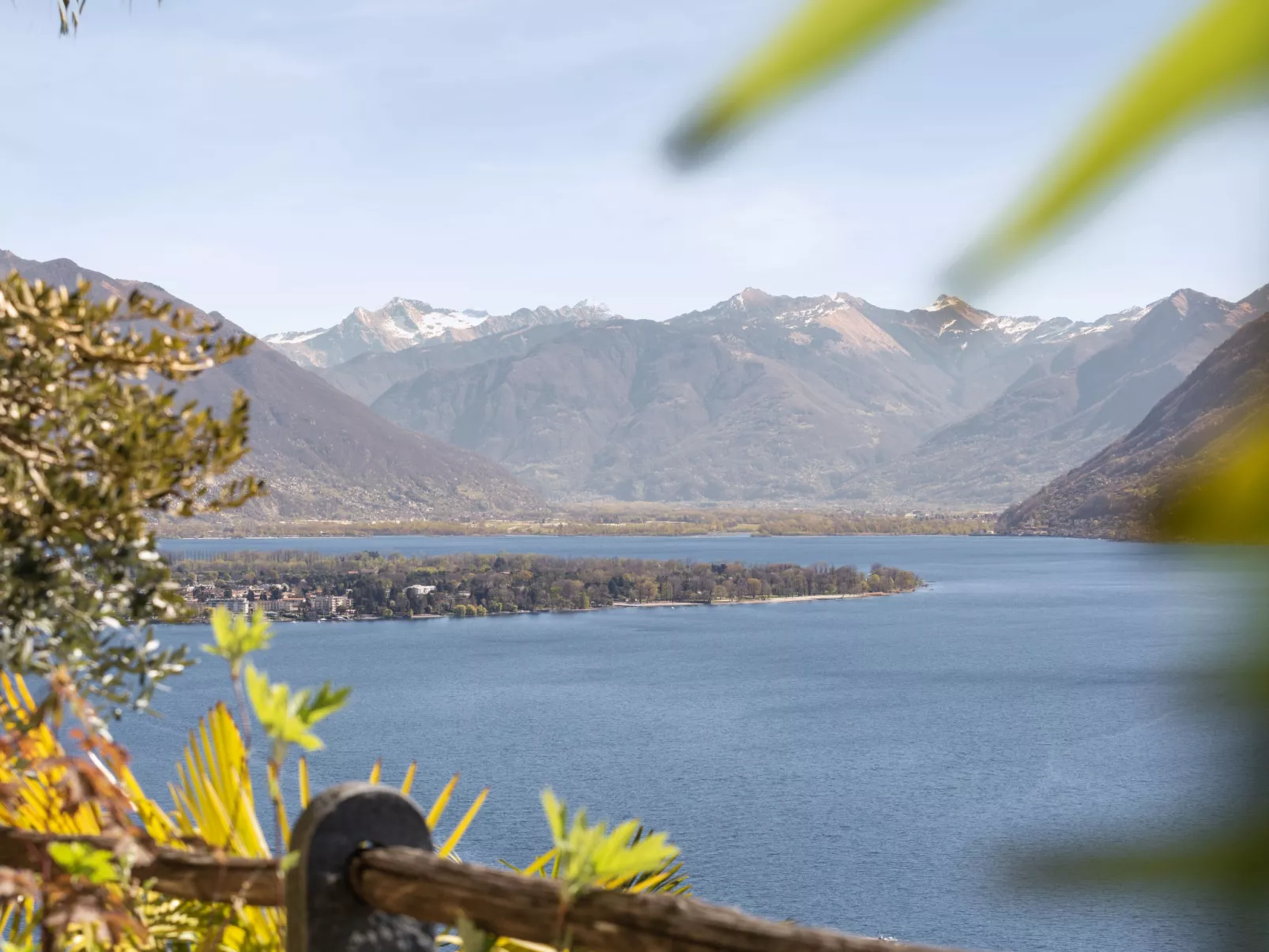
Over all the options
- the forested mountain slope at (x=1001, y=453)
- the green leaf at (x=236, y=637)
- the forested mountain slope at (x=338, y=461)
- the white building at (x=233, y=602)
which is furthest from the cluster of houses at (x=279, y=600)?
the forested mountain slope at (x=1001, y=453)

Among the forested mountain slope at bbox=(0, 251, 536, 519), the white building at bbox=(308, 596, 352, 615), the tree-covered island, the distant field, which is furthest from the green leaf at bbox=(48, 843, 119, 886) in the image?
the forested mountain slope at bbox=(0, 251, 536, 519)

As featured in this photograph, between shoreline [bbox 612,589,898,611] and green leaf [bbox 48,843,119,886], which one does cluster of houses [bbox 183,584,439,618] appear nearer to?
shoreline [bbox 612,589,898,611]

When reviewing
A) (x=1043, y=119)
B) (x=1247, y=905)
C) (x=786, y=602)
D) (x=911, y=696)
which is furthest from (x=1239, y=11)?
(x=786, y=602)

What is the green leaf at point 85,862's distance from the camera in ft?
4.83

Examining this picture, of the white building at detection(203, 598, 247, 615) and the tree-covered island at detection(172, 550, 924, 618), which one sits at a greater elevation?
the white building at detection(203, 598, 247, 615)

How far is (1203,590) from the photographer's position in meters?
0.44

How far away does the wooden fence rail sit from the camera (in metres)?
1.24

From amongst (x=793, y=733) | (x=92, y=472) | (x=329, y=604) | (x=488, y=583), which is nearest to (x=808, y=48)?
(x=92, y=472)

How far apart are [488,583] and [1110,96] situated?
68.1m

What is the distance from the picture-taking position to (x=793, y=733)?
109 ft

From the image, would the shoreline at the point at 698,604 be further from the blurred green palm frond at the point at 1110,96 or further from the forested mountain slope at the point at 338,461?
the blurred green palm frond at the point at 1110,96

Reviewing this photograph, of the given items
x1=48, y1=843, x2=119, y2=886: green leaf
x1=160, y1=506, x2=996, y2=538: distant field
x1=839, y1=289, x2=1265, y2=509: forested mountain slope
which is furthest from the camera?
x1=839, y1=289, x2=1265, y2=509: forested mountain slope

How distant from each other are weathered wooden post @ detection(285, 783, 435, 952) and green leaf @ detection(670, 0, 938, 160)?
4.51 feet

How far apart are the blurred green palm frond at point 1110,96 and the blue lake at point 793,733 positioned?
0.18 m
